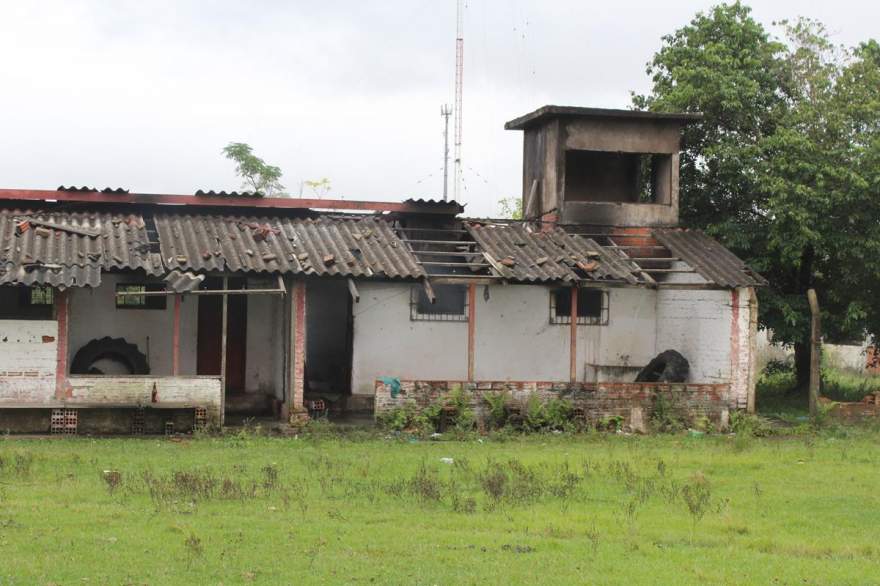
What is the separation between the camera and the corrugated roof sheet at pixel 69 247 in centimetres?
1875

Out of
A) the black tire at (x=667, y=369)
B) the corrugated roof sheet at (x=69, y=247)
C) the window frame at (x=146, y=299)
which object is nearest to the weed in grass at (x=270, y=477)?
the corrugated roof sheet at (x=69, y=247)

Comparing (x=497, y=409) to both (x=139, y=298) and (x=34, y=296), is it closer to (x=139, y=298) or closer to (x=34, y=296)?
(x=139, y=298)

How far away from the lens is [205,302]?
22.8 m

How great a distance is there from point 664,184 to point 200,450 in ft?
44.4

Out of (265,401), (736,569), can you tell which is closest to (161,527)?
(736,569)

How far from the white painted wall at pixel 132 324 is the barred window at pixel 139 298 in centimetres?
8

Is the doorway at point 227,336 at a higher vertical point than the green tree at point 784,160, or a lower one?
lower

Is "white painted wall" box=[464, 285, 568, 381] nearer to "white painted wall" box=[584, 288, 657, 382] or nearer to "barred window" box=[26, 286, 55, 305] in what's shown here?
"white painted wall" box=[584, 288, 657, 382]

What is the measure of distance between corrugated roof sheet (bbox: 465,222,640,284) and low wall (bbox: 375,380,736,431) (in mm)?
2025

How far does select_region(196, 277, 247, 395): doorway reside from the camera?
22812mm

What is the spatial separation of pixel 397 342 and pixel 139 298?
5.11 meters

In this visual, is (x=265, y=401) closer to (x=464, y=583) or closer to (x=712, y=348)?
(x=712, y=348)

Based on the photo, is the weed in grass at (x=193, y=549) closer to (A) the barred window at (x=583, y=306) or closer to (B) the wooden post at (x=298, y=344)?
(B) the wooden post at (x=298, y=344)

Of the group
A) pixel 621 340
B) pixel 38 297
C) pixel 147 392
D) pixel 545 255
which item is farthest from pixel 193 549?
pixel 621 340
